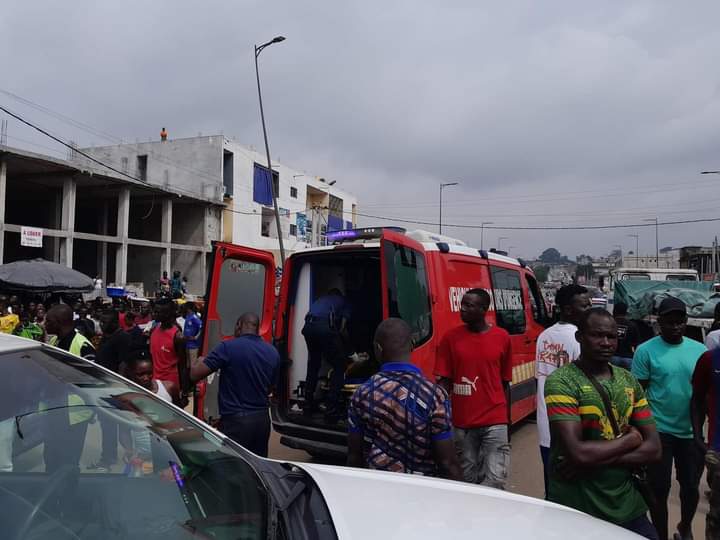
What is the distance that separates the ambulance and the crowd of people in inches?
10.3

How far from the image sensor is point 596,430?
2.33 m

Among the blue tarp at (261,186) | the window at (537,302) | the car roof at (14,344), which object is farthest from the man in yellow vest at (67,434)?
the blue tarp at (261,186)

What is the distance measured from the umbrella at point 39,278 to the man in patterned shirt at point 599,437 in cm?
1308

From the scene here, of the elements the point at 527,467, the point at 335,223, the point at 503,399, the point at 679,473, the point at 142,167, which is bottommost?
the point at 527,467

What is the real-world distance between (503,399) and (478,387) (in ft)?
0.76

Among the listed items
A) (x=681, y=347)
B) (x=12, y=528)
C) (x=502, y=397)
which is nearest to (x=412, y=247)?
(x=502, y=397)

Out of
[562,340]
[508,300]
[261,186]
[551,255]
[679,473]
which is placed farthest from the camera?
[551,255]

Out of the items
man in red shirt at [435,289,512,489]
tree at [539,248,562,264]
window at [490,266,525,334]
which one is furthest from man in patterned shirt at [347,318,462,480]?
tree at [539,248,562,264]

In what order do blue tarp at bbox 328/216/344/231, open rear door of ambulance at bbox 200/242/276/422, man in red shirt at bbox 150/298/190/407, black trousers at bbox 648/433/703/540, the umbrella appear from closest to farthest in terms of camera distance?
1. black trousers at bbox 648/433/703/540
2. open rear door of ambulance at bbox 200/242/276/422
3. man in red shirt at bbox 150/298/190/407
4. the umbrella
5. blue tarp at bbox 328/216/344/231

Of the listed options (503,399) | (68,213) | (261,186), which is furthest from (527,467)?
(261,186)

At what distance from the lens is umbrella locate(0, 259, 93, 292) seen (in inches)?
486

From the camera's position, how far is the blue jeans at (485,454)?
3768 mm

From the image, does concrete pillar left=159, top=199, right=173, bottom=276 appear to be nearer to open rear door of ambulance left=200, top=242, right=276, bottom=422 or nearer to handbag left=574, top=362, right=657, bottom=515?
open rear door of ambulance left=200, top=242, right=276, bottom=422

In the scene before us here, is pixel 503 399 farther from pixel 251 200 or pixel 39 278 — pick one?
pixel 251 200
